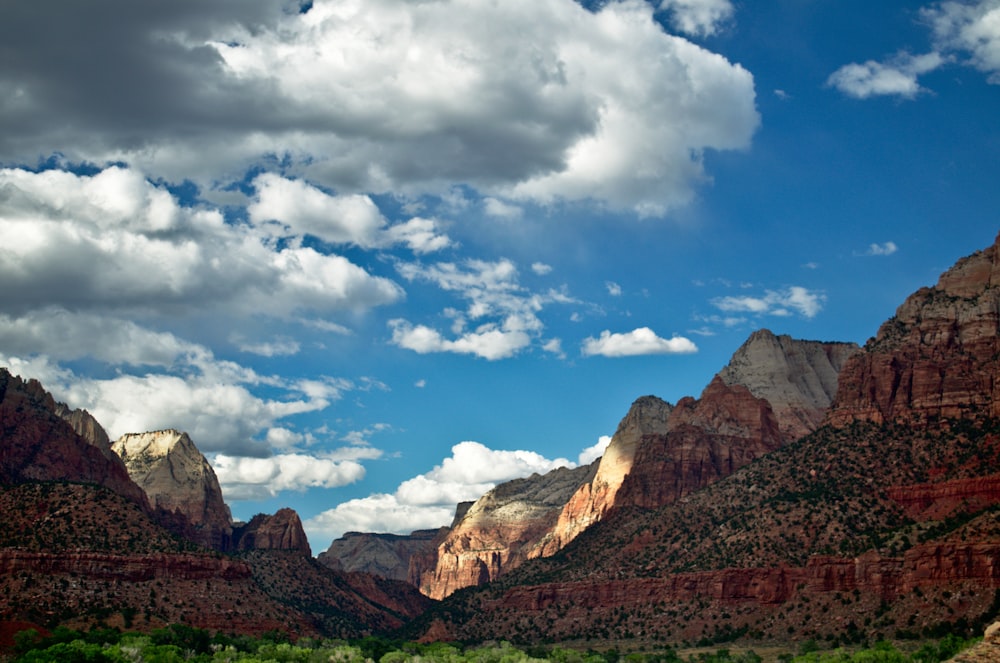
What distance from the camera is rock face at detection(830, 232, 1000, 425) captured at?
171 meters

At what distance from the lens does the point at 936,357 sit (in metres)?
177

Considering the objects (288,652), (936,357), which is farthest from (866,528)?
(288,652)

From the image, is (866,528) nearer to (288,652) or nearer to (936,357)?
(936,357)

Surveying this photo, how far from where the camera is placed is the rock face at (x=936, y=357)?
17075 centimetres

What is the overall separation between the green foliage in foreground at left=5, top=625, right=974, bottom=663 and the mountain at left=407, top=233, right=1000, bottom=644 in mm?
9846

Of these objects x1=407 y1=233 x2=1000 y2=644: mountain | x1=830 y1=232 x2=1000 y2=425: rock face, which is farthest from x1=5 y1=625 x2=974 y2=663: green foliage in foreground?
x1=830 y1=232 x2=1000 y2=425: rock face

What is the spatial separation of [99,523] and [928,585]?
11141 centimetres

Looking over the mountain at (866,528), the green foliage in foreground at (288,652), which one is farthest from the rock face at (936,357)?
the green foliage in foreground at (288,652)

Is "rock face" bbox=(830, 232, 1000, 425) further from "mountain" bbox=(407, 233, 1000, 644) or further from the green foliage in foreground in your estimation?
the green foliage in foreground

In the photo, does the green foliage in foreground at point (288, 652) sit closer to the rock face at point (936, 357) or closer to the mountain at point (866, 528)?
the mountain at point (866, 528)

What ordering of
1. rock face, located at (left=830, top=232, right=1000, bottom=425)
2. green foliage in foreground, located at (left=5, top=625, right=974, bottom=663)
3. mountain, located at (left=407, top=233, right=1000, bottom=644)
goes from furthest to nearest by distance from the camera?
rock face, located at (left=830, top=232, right=1000, bottom=425), mountain, located at (left=407, top=233, right=1000, bottom=644), green foliage in foreground, located at (left=5, top=625, right=974, bottom=663)

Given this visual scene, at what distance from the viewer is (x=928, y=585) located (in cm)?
13738

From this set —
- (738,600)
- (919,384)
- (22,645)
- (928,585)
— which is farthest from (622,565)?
(22,645)

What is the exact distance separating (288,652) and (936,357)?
101612 mm
